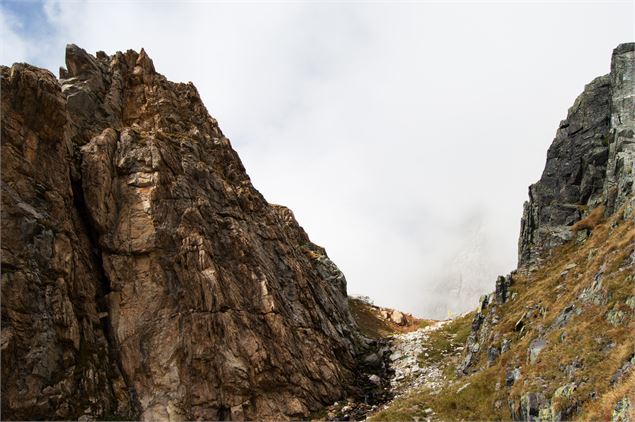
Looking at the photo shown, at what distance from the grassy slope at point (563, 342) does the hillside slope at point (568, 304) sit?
3.1 inches

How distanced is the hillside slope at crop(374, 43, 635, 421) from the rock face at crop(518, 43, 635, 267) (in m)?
0.10

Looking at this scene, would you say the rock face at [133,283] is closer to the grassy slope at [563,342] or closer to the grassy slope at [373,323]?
the grassy slope at [563,342]

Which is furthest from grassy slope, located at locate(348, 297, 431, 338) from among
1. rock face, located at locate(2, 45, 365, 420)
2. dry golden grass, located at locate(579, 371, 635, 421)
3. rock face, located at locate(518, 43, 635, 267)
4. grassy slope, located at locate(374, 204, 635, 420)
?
dry golden grass, located at locate(579, 371, 635, 421)

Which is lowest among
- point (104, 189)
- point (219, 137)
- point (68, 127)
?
point (104, 189)

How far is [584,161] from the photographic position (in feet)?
155

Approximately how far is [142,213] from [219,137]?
20.9 m

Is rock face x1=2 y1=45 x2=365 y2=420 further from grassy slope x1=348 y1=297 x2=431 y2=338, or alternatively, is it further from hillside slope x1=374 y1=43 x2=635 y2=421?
grassy slope x1=348 y1=297 x2=431 y2=338

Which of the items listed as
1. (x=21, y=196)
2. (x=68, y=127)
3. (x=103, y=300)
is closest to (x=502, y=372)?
(x=103, y=300)

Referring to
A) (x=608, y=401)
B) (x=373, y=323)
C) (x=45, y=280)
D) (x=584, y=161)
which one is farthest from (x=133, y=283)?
(x=584, y=161)

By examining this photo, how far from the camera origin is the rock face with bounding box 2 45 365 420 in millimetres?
36875

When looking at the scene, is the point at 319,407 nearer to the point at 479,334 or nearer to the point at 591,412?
the point at 479,334

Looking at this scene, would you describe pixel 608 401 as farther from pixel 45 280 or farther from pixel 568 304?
pixel 45 280

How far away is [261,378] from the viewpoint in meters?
43.3

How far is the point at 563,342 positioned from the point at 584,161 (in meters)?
25.5
